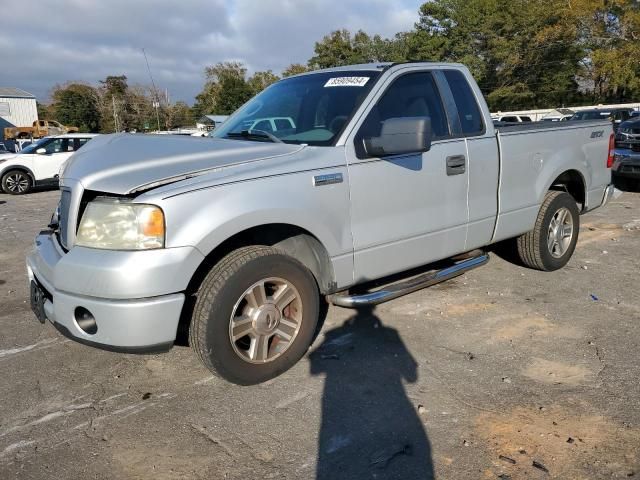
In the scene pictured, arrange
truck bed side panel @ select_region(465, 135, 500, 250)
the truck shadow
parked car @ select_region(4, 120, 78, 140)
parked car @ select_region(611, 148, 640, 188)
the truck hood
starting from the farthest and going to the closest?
parked car @ select_region(4, 120, 78, 140), parked car @ select_region(611, 148, 640, 188), truck bed side panel @ select_region(465, 135, 500, 250), the truck hood, the truck shadow

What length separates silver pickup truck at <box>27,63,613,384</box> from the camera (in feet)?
9.20

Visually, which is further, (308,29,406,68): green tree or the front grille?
(308,29,406,68): green tree

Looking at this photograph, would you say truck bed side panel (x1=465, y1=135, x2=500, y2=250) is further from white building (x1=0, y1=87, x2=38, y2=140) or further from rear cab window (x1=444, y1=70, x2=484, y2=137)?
white building (x1=0, y1=87, x2=38, y2=140)

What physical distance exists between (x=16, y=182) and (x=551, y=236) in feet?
45.1

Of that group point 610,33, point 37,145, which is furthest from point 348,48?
point 37,145

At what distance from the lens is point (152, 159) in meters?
3.09

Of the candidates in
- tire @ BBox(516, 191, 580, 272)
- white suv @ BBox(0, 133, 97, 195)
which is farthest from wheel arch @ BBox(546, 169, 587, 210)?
white suv @ BBox(0, 133, 97, 195)

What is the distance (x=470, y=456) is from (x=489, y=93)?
51.6m

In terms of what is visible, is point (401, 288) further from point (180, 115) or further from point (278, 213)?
point (180, 115)

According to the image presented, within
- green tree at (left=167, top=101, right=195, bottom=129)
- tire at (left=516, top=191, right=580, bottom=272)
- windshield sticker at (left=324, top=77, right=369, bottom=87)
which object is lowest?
tire at (left=516, top=191, right=580, bottom=272)

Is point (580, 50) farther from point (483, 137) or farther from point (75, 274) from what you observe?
point (75, 274)

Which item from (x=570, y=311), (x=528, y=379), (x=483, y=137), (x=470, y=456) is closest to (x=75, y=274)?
(x=470, y=456)

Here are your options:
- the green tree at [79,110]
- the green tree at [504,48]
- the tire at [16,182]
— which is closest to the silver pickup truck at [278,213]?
the tire at [16,182]

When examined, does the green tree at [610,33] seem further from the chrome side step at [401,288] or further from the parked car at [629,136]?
the chrome side step at [401,288]
